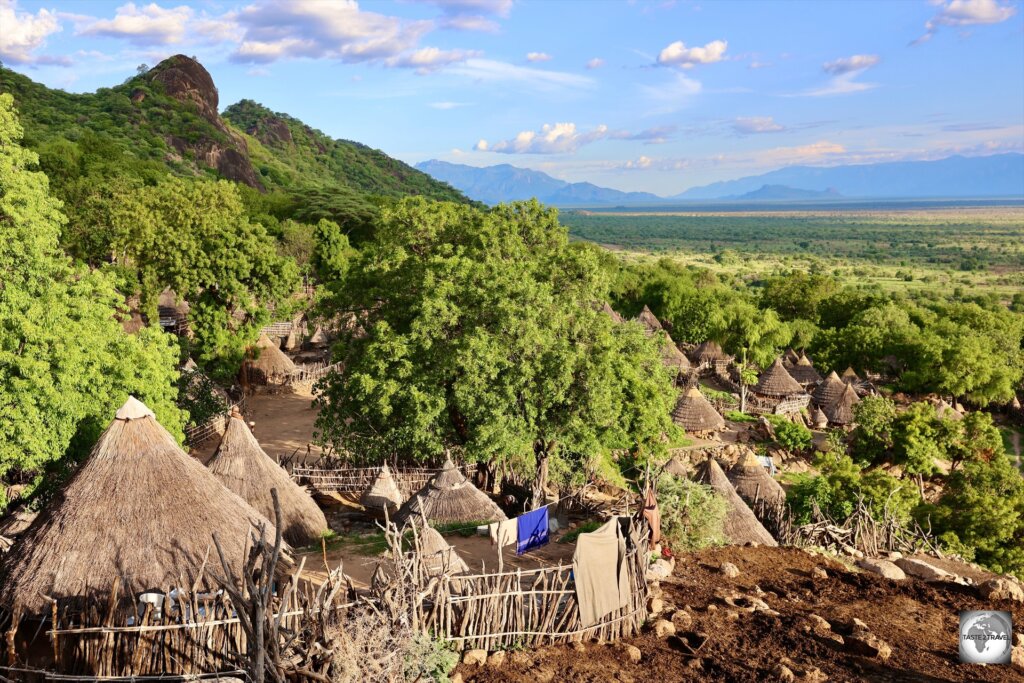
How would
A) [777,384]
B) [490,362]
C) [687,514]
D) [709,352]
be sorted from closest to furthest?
[687,514] < [490,362] < [777,384] < [709,352]

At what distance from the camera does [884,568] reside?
10680mm

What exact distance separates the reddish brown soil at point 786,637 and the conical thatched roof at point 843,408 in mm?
17988

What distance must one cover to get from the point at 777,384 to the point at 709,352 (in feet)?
19.1

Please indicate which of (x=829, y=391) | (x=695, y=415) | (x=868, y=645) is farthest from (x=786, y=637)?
(x=829, y=391)

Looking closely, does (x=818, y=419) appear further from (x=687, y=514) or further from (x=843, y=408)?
(x=687, y=514)

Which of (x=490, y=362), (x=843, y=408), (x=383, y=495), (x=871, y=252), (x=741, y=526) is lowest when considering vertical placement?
(x=843, y=408)

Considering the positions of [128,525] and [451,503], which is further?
[451,503]

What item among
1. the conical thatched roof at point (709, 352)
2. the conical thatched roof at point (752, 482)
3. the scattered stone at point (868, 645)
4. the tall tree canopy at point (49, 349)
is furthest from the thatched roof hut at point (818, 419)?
the tall tree canopy at point (49, 349)

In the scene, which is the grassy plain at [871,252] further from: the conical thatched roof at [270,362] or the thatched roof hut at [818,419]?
the conical thatched roof at [270,362]

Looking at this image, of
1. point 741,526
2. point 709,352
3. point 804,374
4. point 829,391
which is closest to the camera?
point 741,526

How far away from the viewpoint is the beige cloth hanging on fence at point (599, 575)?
8.09 meters

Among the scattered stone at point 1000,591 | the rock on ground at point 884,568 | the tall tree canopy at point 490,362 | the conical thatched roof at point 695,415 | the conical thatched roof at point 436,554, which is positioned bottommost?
the conical thatched roof at point 695,415

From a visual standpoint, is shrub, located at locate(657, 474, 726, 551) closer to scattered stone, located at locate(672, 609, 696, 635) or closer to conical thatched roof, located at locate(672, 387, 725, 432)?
scattered stone, located at locate(672, 609, 696, 635)

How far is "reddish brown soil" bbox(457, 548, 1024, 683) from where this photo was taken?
738 cm
